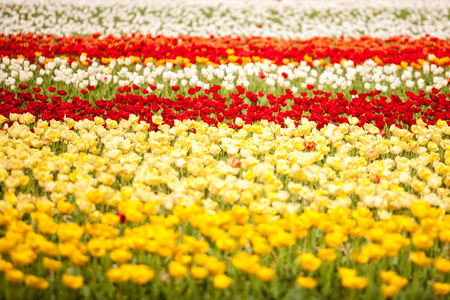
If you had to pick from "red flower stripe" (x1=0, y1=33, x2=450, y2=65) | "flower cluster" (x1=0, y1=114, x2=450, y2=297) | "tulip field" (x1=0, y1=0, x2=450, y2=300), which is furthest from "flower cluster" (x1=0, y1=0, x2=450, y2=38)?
"flower cluster" (x1=0, y1=114, x2=450, y2=297)

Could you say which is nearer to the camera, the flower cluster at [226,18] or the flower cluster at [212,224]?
the flower cluster at [212,224]

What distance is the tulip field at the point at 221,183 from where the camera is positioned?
88.7 inches

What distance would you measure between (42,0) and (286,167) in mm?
14823

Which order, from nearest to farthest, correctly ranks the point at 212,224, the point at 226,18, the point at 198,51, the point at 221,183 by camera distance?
the point at 212,224, the point at 221,183, the point at 198,51, the point at 226,18

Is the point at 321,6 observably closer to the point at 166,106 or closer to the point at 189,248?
the point at 166,106

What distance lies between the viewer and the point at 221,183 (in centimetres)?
293

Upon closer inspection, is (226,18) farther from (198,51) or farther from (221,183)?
(221,183)

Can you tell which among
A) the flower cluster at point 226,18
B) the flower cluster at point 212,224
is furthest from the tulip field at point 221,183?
the flower cluster at point 226,18

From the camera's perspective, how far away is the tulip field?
2.25 m

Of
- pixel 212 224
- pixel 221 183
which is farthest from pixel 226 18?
pixel 212 224

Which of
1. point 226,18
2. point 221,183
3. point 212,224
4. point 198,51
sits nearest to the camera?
point 212,224

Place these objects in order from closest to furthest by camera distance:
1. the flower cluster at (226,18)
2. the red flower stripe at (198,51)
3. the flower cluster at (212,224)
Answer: the flower cluster at (212,224) → the red flower stripe at (198,51) → the flower cluster at (226,18)

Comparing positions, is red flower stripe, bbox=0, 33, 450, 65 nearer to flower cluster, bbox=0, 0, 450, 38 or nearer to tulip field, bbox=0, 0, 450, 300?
tulip field, bbox=0, 0, 450, 300

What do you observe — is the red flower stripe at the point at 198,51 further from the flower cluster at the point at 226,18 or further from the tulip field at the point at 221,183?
the flower cluster at the point at 226,18
